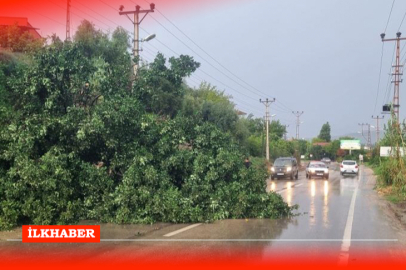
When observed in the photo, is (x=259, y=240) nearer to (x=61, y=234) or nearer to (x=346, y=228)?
(x=346, y=228)

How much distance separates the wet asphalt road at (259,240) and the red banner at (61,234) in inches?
12.3

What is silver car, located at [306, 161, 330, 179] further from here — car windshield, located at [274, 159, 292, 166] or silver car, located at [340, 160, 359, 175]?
silver car, located at [340, 160, 359, 175]

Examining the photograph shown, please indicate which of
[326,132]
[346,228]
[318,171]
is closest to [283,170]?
[318,171]

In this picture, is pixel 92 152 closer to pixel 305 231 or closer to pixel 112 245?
pixel 112 245

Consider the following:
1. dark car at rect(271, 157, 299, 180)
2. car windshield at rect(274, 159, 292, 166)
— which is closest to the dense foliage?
dark car at rect(271, 157, 299, 180)

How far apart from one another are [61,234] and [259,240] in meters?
4.61

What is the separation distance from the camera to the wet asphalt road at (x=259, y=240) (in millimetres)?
8609

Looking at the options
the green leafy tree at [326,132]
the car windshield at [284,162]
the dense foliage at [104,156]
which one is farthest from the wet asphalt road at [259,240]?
the green leafy tree at [326,132]

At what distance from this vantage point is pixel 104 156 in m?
13.8

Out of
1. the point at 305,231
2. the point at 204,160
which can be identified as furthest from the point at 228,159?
the point at 305,231

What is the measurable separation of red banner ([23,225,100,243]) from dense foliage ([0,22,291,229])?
44 centimetres

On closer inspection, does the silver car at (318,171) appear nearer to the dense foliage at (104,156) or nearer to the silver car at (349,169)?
the silver car at (349,169)

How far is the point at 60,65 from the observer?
13148 millimetres

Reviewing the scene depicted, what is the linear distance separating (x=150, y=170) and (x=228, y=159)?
8.15 feet
